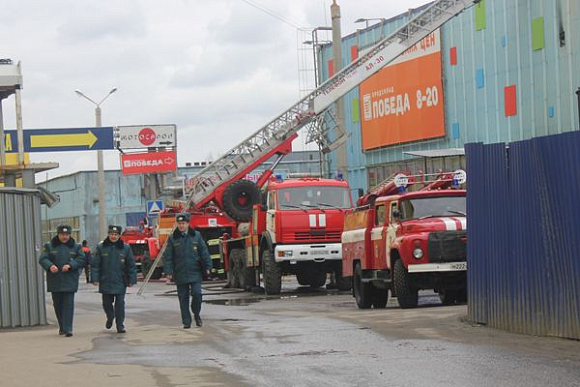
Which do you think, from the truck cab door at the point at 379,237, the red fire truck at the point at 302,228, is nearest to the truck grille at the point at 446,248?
the truck cab door at the point at 379,237

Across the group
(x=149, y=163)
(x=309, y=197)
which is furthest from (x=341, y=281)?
(x=149, y=163)

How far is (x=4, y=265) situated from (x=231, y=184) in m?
16.1

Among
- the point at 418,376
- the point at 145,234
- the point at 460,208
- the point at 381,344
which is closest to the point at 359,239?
the point at 460,208

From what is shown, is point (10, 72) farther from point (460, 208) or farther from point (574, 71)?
point (574, 71)

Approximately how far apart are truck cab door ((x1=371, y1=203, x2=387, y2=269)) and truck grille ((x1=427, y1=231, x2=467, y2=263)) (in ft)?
5.36

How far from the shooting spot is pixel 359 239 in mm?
21938

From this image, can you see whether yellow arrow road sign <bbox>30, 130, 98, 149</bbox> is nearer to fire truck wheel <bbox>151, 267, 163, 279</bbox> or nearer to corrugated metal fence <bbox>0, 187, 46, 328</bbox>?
fire truck wheel <bbox>151, 267, 163, 279</bbox>

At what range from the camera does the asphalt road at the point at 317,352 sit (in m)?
10.4

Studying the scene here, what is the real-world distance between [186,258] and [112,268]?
127cm

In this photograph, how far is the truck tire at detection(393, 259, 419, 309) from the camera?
63.9ft

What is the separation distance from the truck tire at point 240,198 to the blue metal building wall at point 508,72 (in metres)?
9.03

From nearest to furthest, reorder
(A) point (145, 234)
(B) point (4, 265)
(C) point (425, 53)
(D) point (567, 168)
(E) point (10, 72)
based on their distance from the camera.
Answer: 1. (D) point (567, 168)
2. (B) point (4, 265)
3. (E) point (10, 72)
4. (C) point (425, 53)
5. (A) point (145, 234)

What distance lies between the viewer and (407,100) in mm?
44625

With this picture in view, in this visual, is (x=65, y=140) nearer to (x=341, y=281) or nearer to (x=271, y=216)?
(x=271, y=216)
